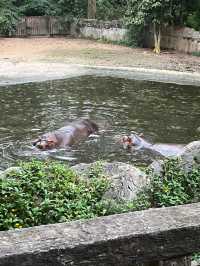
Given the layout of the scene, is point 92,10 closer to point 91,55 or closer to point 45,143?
point 91,55

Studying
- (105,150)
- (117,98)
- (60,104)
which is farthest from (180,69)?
(105,150)

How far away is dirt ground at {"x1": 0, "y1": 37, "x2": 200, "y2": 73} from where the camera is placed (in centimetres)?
2298

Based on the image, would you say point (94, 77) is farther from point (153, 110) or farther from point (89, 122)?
point (89, 122)

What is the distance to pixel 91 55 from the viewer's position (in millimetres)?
25562

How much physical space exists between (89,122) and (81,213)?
778 cm

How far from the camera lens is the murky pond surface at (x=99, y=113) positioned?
10.9 m

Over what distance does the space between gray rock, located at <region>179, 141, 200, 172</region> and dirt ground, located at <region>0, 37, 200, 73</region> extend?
46.7 ft

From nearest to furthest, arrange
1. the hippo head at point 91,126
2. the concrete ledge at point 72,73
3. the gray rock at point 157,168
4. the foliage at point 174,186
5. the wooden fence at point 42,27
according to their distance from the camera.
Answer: the foliage at point 174,186 < the gray rock at point 157,168 < the hippo head at point 91,126 < the concrete ledge at point 72,73 < the wooden fence at point 42,27

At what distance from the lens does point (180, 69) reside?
21609 mm

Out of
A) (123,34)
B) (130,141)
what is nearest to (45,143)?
(130,141)

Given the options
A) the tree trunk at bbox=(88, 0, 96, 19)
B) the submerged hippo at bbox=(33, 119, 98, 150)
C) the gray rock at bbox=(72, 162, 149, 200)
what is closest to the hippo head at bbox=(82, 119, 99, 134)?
the submerged hippo at bbox=(33, 119, 98, 150)

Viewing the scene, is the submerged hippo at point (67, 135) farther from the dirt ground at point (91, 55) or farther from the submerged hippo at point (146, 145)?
the dirt ground at point (91, 55)

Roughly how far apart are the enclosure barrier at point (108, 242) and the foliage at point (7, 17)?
30.4 m

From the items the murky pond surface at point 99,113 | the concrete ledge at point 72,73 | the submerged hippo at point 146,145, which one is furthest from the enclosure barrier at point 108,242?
the concrete ledge at point 72,73
